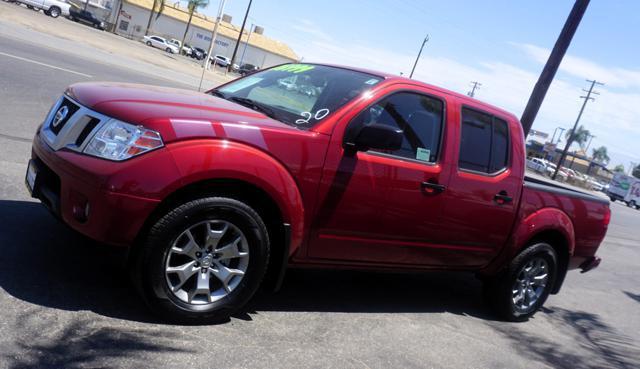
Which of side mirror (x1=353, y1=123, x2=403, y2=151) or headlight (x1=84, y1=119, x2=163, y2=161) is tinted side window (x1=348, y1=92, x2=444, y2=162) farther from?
headlight (x1=84, y1=119, x2=163, y2=161)

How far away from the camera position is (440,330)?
515cm

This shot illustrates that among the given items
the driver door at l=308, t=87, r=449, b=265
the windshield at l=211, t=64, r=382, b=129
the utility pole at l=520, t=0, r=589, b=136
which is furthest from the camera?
the utility pole at l=520, t=0, r=589, b=136

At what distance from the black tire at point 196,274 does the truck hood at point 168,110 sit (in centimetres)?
44

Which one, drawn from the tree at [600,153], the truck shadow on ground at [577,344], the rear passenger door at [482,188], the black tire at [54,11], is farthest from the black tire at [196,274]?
the tree at [600,153]

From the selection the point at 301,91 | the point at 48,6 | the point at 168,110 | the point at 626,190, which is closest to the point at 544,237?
the point at 301,91

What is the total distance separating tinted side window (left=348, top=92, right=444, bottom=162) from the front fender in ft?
2.85

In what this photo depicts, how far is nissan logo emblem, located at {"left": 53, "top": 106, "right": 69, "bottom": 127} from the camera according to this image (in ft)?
13.3

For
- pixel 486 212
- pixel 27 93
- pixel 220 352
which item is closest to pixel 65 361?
pixel 220 352

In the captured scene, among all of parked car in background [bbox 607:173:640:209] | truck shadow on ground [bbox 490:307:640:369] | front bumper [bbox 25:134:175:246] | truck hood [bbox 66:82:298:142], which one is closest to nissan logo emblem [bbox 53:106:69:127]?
truck hood [bbox 66:82:298:142]

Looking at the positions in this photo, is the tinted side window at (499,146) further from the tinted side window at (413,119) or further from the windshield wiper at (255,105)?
the windshield wiper at (255,105)

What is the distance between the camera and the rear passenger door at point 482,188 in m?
4.97

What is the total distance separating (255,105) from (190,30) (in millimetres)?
91644

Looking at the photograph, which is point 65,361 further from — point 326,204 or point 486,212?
point 486,212

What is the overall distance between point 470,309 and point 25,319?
416cm
